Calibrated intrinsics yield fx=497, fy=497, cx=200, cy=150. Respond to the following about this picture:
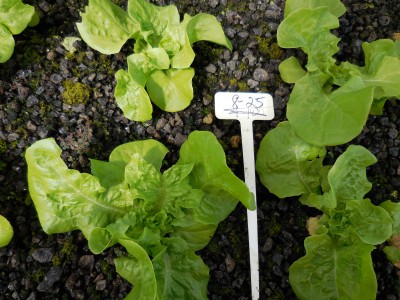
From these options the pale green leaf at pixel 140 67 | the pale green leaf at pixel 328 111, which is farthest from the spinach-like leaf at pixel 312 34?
the pale green leaf at pixel 140 67

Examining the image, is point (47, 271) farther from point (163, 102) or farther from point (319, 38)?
point (319, 38)

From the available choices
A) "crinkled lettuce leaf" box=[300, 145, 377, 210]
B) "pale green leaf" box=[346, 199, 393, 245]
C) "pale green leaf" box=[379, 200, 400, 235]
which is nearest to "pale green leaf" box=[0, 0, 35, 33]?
"crinkled lettuce leaf" box=[300, 145, 377, 210]

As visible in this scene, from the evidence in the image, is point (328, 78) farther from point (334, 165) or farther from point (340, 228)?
point (340, 228)

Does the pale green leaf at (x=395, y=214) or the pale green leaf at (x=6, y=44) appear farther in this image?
the pale green leaf at (x=6, y=44)

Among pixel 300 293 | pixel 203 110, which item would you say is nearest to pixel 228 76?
pixel 203 110

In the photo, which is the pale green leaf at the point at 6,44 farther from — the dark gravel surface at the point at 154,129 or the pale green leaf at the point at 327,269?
the pale green leaf at the point at 327,269

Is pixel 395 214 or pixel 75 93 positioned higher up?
pixel 75 93

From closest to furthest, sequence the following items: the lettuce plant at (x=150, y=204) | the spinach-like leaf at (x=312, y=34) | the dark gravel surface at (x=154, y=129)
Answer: the lettuce plant at (x=150, y=204) < the dark gravel surface at (x=154, y=129) < the spinach-like leaf at (x=312, y=34)

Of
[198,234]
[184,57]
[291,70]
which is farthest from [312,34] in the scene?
[198,234]
